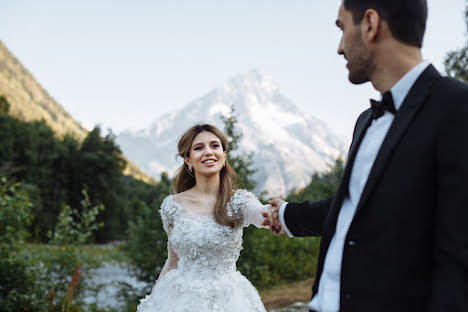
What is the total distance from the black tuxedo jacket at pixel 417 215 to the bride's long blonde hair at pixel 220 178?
2.31 metres

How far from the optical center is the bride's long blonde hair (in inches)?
155

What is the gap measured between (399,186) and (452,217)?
0.71 ft

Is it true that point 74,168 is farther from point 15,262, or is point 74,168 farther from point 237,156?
point 15,262

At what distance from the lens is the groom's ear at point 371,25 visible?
5.61ft

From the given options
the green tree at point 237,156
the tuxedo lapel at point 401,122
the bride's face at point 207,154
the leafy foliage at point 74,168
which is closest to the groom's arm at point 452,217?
the tuxedo lapel at point 401,122

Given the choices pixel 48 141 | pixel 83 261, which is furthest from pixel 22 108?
pixel 83 261

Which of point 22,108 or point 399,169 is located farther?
point 22,108

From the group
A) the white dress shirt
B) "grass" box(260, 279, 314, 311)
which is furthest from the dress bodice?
"grass" box(260, 279, 314, 311)

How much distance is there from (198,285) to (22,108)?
452 ft

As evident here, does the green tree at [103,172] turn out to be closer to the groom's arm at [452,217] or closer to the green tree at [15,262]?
the green tree at [15,262]

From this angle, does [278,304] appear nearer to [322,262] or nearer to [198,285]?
[198,285]

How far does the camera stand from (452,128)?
148cm

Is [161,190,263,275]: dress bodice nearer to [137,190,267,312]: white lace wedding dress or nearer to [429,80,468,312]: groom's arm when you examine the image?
[137,190,267,312]: white lace wedding dress

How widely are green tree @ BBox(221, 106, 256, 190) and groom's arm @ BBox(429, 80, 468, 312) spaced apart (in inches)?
280
